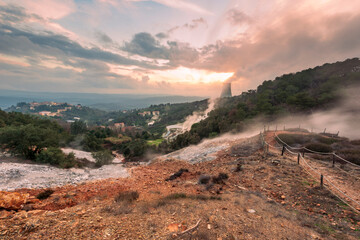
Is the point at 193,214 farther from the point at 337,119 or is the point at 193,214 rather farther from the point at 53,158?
the point at 337,119

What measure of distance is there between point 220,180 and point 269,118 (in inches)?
1250

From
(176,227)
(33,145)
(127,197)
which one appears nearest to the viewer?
(176,227)

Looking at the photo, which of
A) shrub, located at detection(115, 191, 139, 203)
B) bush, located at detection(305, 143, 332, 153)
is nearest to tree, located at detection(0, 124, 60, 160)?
shrub, located at detection(115, 191, 139, 203)

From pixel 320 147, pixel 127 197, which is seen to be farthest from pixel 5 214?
pixel 320 147

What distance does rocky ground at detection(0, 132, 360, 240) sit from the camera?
14.7 ft

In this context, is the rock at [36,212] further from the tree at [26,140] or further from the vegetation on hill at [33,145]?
the tree at [26,140]

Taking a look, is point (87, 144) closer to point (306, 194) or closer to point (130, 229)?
point (130, 229)

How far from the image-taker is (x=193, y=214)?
5.48 metres

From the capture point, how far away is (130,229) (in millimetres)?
4617

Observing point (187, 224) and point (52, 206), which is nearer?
point (187, 224)

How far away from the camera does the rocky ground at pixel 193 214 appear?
14.7 ft

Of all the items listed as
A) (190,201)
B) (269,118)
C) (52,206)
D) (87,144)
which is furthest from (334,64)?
(87,144)

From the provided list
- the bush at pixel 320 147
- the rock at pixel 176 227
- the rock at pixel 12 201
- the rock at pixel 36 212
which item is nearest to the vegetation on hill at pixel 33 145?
the rock at pixel 12 201

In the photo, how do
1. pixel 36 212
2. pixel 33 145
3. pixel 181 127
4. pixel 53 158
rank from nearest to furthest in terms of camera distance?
pixel 36 212 → pixel 53 158 → pixel 33 145 → pixel 181 127
